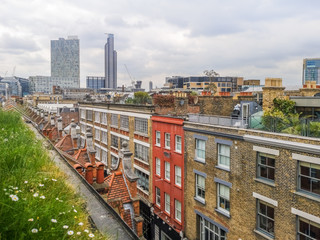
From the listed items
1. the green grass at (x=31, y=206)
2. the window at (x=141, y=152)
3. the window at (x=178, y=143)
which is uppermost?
the green grass at (x=31, y=206)

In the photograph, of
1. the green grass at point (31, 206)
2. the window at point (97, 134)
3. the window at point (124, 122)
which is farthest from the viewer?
the window at point (97, 134)

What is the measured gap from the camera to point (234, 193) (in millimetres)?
19109

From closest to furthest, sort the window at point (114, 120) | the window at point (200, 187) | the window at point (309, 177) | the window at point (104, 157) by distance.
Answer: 1. the window at point (309, 177)
2. the window at point (200, 187)
3. the window at point (114, 120)
4. the window at point (104, 157)

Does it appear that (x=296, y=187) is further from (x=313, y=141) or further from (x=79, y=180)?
(x=79, y=180)

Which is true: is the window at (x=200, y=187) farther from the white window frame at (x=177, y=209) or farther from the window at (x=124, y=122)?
the window at (x=124, y=122)

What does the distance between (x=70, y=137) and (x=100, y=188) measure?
753 inches

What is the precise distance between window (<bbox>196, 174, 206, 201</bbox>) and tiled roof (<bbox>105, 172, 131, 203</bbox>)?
32.1ft

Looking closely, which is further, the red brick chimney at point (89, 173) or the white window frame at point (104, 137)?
the white window frame at point (104, 137)

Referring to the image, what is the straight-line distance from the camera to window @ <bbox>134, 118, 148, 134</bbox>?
103 feet

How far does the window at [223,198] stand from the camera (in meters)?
19.9

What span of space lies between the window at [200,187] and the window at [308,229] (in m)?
8.29

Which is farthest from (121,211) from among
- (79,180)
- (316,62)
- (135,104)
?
(316,62)

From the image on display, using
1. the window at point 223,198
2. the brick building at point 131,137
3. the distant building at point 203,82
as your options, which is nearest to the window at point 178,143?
the brick building at point 131,137

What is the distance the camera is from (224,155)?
65.3 ft
